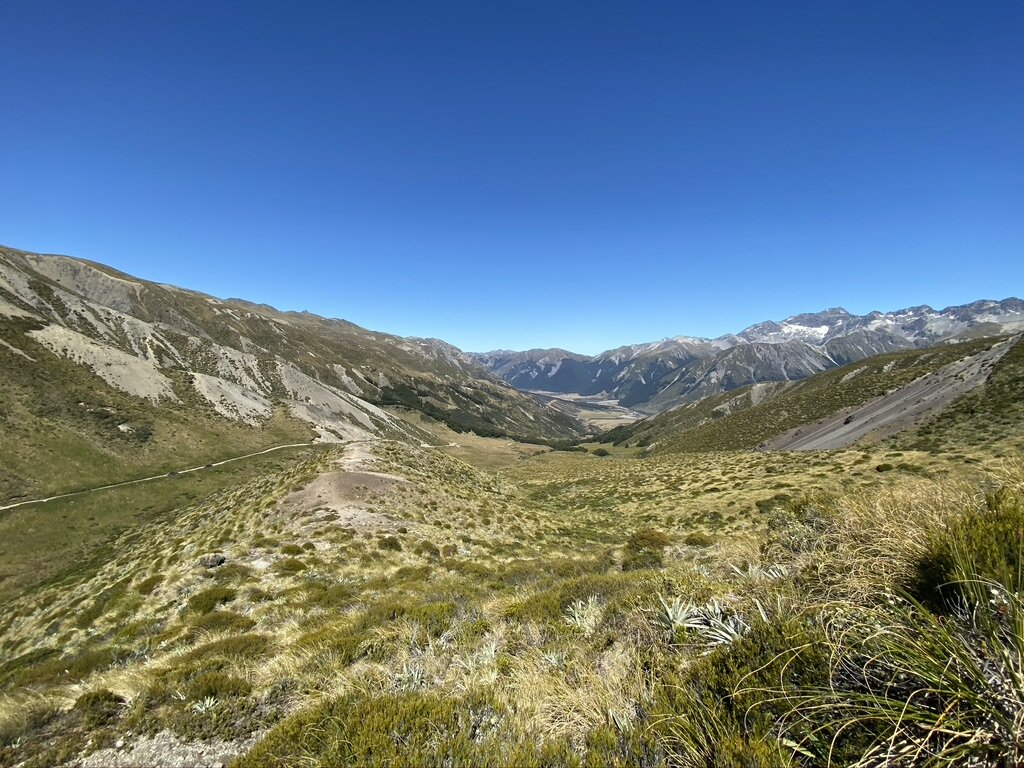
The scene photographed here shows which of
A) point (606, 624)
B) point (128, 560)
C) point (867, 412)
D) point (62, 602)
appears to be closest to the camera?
point (606, 624)

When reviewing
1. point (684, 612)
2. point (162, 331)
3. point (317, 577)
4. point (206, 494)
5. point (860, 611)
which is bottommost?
point (206, 494)

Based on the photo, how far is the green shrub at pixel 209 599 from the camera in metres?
15.6

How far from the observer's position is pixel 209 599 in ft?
52.6

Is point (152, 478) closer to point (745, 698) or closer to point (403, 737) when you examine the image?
point (403, 737)

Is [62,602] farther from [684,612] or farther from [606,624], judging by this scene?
[684,612]

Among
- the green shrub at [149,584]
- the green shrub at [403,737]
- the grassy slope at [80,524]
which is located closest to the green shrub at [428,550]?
the green shrub at [149,584]

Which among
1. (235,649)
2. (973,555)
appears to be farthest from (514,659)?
(235,649)

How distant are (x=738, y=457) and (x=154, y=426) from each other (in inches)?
3807

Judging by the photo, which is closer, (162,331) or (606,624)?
(606,624)

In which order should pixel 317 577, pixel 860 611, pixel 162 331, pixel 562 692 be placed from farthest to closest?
pixel 162 331 → pixel 317 577 → pixel 562 692 → pixel 860 611

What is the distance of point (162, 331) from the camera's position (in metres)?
122

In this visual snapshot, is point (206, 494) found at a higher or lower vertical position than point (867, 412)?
lower

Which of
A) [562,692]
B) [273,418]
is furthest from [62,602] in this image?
[273,418]

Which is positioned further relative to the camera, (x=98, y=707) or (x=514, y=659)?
(x=98, y=707)
